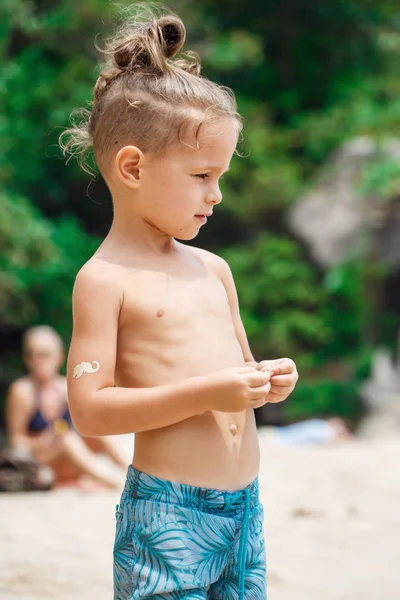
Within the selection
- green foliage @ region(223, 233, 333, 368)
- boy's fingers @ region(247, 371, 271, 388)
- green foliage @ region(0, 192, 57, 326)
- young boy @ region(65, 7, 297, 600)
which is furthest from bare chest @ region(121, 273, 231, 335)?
green foliage @ region(223, 233, 333, 368)

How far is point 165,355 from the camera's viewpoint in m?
1.77

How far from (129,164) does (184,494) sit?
67 cm

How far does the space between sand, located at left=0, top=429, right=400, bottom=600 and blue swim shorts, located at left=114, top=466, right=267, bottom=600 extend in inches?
52.6

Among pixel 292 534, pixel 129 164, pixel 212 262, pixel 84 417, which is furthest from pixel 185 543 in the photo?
→ pixel 292 534

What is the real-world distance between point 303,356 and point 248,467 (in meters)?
9.11

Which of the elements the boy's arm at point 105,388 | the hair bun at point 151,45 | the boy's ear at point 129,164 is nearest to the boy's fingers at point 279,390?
the boy's arm at point 105,388

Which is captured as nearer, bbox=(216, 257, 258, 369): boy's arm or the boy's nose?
the boy's nose

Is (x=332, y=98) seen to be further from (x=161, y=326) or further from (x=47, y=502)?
(x=161, y=326)

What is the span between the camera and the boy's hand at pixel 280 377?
174 centimetres

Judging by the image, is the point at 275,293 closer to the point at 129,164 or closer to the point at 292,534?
the point at 292,534

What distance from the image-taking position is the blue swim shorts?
1692mm

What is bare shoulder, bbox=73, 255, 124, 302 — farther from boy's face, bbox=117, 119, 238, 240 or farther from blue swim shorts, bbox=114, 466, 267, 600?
blue swim shorts, bbox=114, 466, 267, 600

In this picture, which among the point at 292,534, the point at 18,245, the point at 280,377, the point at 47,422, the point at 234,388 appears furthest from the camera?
the point at 18,245

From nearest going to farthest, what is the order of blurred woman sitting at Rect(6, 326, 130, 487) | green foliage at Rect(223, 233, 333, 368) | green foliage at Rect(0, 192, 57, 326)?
1. blurred woman sitting at Rect(6, 326, 130, 487)
2. green foliage at Rect(0, 192, 57, 326)
3. green foliage at Rect(223, 233, 333, 368)
